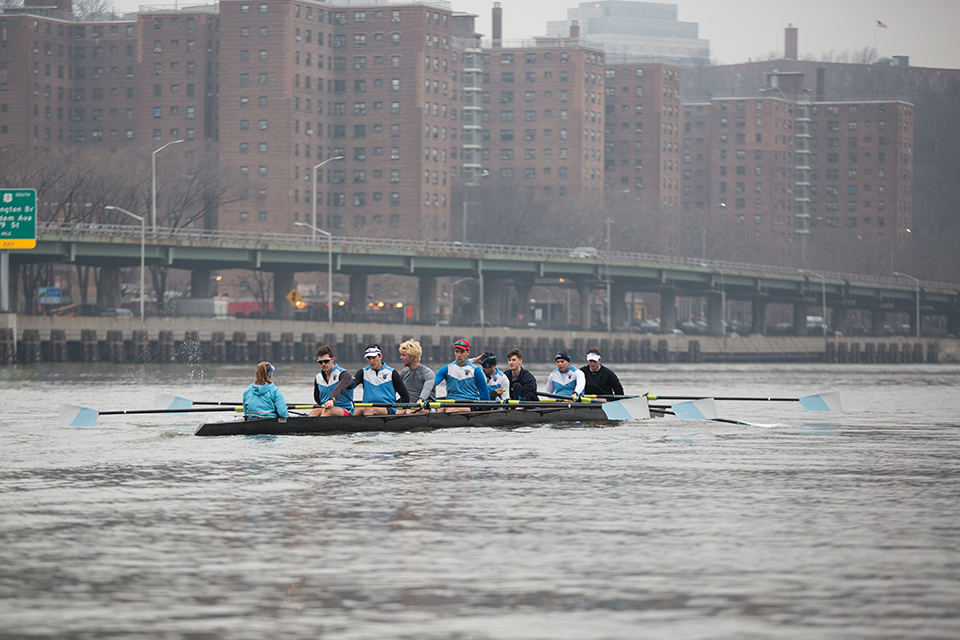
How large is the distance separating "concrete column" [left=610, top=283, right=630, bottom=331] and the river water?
118m

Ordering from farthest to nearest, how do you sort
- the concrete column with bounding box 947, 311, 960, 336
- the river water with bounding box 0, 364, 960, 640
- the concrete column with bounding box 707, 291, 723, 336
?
the concrete column with bounding box 947, 311, 960, 336 < the concrete column with bounding box 707, 291, 723, 336 < the river water with bounding box 0, 364, 960, 640

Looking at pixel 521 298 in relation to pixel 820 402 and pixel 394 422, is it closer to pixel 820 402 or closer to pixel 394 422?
pixel 820 402

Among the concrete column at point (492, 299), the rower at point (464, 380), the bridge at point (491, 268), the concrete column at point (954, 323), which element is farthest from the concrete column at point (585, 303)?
the rower at point (464, 380)

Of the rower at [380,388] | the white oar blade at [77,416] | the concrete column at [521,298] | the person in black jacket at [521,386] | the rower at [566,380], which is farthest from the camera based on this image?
the concrete column at [521,298]

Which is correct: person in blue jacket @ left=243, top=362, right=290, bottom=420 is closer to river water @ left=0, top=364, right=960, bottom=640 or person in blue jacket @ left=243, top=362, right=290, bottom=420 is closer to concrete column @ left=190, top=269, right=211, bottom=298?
river water @ left=0, top=364, right=960, bottom=640

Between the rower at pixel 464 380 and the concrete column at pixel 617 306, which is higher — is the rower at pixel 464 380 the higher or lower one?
the lower one

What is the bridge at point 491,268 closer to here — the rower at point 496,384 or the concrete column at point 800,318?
the concrete column at point 800,318

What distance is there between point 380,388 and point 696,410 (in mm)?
8310

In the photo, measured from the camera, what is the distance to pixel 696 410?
106ft

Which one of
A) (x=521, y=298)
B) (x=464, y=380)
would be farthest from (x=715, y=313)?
(x=464, y=380)

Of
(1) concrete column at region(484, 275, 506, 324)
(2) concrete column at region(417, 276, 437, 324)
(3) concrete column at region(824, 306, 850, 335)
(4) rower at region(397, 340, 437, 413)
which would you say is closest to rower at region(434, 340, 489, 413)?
(4) rower at region(397, 340, 437, 413)

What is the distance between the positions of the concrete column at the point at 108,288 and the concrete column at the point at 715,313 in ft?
208

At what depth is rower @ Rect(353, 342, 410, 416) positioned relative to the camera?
27.5m

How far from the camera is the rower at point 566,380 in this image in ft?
103
